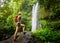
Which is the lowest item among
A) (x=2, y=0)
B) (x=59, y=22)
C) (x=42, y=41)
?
(x=42, y=41)

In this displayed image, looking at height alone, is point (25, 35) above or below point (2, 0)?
below

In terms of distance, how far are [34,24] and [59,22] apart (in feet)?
10.4

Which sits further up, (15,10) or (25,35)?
(15,10)

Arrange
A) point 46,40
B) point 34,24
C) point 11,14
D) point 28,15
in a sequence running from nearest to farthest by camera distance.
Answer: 1. point 46,40
2. point 34,24
3. point 11,14
4. point 28,15

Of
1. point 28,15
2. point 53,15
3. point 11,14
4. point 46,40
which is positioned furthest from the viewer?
point 28,15

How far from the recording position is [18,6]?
1655cm

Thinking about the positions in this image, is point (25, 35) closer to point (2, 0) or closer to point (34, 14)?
point (34, 14)

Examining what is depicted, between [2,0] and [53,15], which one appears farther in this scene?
[2,0]

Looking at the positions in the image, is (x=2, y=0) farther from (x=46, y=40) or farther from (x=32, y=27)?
(x=46, y=40)

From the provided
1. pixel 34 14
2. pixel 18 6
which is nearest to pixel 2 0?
pixel 18 6

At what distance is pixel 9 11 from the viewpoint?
15445 mm

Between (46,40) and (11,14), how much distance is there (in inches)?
203

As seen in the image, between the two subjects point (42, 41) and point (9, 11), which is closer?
point (42, 41)

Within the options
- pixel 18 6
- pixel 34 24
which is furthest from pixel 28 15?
pixel 34 24
